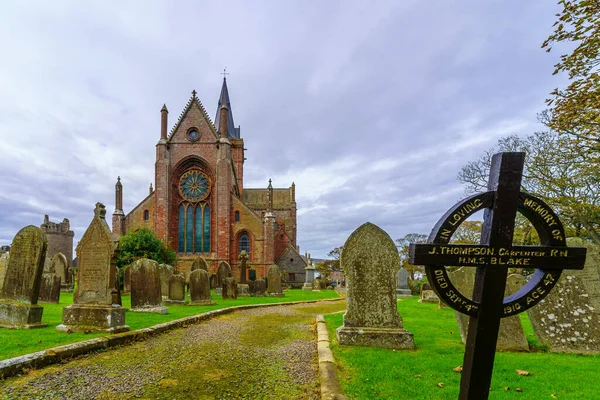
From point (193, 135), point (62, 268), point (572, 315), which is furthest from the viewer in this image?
point (193, 135)

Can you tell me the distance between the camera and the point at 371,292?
20.2ft

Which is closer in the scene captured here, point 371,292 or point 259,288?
point 371,292

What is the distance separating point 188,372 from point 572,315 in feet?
20.6

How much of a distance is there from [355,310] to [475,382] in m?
3.36

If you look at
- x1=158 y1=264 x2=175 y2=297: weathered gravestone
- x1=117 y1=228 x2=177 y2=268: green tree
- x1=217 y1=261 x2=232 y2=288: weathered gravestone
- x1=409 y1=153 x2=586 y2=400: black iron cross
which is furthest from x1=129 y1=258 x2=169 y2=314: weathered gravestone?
x1=117 y1=228 x2=177 y2=268: green tree

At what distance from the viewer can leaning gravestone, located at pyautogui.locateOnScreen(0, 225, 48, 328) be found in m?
7.26

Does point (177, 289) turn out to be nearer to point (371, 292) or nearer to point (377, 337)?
point (371, 292)

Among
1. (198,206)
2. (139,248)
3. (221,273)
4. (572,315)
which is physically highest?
(198,206)

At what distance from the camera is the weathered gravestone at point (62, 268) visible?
1741 centimetres

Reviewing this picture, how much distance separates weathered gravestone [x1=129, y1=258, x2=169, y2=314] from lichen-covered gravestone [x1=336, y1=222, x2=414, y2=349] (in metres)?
6.47

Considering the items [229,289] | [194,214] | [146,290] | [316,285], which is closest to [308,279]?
[316,285]

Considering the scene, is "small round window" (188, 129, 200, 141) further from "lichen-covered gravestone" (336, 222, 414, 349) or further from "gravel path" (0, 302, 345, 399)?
"lichen-covered gravestone" (336, 222, 414, 349)

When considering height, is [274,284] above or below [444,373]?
below

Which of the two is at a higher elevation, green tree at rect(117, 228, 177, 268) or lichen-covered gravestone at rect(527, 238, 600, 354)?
lichen-covered gravestone at rect(527, 238, 600, 354)
